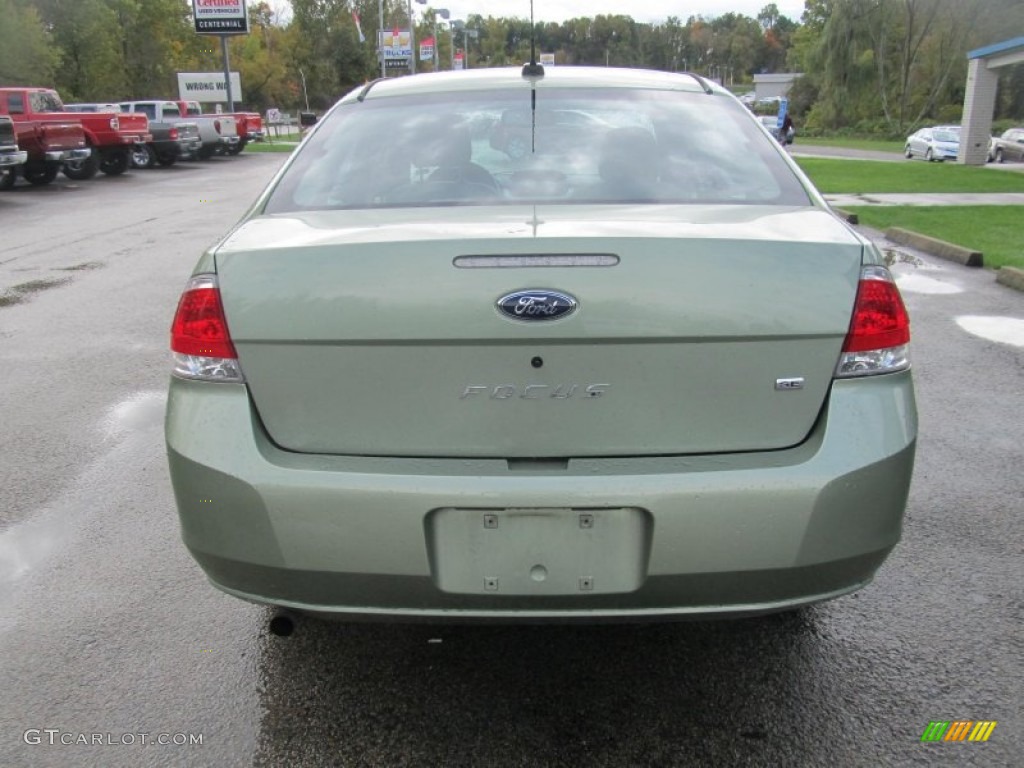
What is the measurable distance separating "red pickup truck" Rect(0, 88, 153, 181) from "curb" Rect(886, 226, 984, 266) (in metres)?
17.8

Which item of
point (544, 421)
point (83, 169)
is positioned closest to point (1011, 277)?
A: point (544, 421)

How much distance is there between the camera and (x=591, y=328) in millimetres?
2033

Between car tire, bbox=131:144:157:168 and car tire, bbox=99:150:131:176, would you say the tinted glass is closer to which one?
car tire, bbox=99:150:131:176

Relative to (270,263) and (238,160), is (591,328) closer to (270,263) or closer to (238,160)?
(270,263)

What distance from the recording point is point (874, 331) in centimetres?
216

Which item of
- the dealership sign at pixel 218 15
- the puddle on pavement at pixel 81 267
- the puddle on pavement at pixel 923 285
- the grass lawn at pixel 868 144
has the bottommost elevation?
the grass lawn at pixel 868 144

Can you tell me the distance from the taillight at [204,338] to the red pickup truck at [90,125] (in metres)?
20.7

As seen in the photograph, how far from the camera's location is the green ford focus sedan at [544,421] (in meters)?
2.04

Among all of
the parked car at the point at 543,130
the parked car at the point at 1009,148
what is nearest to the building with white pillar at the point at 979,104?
the parked car at the point at 1009,148

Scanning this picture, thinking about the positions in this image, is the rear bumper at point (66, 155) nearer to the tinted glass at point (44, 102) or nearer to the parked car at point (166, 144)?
the tinted glass at point (44, 102)

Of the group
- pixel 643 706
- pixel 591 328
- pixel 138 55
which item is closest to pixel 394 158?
pixel 591 328

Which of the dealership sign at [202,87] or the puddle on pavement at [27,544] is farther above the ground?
the dealership sign at [202,87]

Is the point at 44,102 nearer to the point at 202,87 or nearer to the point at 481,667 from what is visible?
the point at 481,667

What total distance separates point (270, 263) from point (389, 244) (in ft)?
0.96
